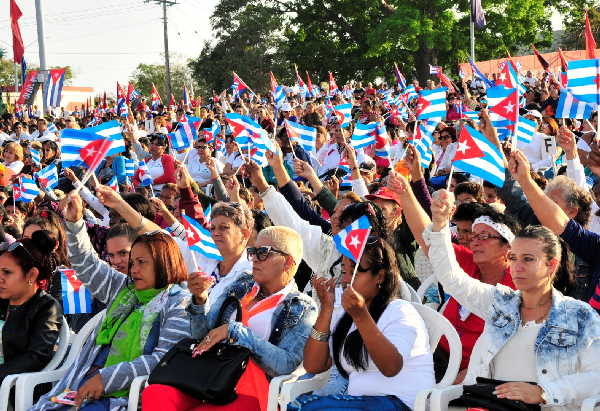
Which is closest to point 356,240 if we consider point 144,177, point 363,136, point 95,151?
point 95,151

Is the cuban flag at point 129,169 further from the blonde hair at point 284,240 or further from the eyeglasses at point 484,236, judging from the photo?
the eyeglasses at point 484,236

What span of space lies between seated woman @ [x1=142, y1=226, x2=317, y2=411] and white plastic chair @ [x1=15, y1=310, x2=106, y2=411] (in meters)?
1.00

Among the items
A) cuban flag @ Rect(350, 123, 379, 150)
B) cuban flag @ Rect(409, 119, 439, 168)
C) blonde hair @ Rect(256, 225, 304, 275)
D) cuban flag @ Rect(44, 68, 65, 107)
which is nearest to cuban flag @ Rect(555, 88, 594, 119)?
cuban flag @ Rect(409, 119, 439, 168)

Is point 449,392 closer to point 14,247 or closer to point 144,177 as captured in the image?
point 14,247

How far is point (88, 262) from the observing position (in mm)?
5266

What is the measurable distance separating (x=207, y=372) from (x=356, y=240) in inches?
39.3

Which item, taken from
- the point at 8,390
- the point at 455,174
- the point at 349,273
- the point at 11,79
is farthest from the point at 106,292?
the point at 11,79

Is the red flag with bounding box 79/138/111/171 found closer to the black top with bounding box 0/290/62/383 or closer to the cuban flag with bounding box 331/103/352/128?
the black top with bounding box 0/290/62/383

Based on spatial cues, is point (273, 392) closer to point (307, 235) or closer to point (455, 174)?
point (307, 235)

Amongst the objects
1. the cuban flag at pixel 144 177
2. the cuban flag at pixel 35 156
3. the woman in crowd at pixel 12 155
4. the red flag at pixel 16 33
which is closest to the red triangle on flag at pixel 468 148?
the cuban flag at pixel 144 177

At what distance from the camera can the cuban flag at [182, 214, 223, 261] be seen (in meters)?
5.41

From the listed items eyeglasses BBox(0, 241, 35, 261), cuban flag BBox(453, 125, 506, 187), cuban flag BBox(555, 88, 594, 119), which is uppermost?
cuban flag BBox(555, 88, 594, 119)

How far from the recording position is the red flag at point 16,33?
27.8m

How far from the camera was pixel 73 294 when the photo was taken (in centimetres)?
587
